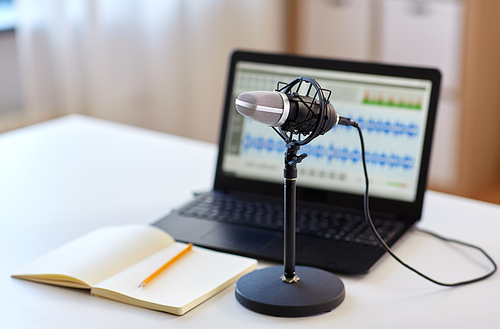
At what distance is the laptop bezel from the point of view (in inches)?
39.5

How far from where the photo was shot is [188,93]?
291 centimetres

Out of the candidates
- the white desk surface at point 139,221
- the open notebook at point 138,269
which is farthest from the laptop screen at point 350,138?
the open notebook at point 138,269

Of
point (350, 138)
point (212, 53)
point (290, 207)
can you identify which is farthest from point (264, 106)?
point (212, 53)

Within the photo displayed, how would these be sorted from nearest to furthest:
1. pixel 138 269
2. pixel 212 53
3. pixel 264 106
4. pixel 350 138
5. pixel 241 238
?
1. pixel 264 106
2. pixel 138 269
3. pixel 241 238
4. pixel 350 138
5. pixel 212 53

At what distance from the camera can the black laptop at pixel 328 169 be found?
0.96 m

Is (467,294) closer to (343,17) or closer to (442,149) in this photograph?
(442,149)

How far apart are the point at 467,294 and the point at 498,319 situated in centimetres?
7

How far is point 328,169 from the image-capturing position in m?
1.08

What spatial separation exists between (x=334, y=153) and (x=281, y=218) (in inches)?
6.1

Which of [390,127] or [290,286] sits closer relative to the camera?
[290,286]

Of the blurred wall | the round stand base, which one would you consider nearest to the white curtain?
the blurred wall

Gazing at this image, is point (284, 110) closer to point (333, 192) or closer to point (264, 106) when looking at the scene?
point (264, 106)

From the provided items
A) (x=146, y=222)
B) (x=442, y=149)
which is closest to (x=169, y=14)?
(x=442, y=149)

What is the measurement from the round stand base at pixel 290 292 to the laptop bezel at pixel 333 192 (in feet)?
0.81
